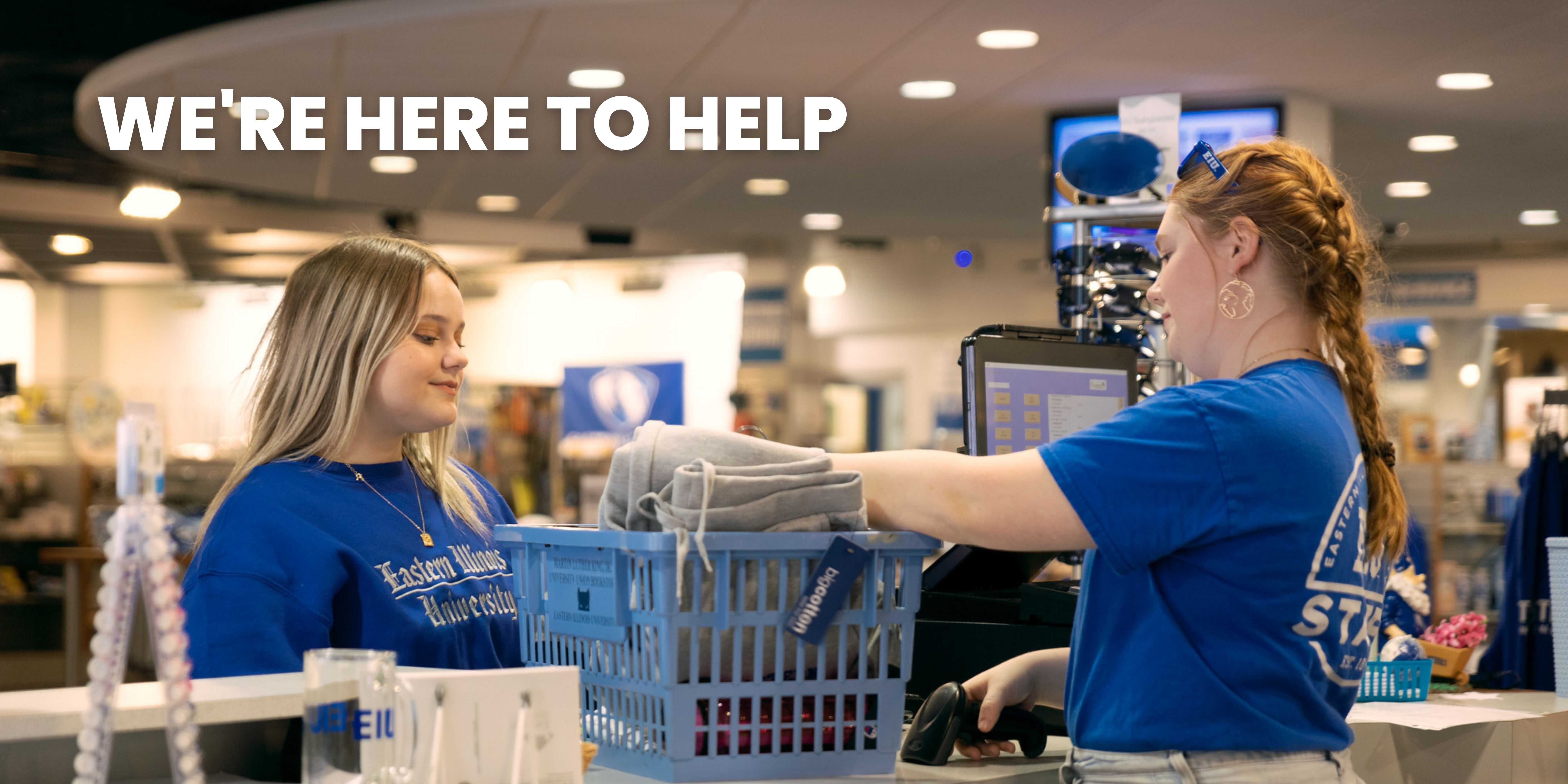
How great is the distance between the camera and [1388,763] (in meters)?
2.16

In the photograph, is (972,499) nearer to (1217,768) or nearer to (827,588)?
(827,588)

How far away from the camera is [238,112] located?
6359mm

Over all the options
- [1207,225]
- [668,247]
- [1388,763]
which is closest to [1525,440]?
[668,247]

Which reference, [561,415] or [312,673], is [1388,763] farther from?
[561,415]

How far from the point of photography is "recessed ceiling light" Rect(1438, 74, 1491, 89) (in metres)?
5.35

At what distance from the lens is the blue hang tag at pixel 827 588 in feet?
4.73

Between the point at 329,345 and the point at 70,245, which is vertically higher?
the point at 70,245

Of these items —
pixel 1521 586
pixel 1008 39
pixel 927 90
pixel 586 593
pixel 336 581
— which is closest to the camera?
pixel 586 593

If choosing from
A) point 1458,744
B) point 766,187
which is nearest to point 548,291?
point 766,187

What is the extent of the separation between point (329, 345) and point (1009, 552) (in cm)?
116

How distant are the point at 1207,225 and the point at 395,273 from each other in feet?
4.13

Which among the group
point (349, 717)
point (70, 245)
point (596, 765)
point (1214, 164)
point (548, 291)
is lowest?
point (596, 765)

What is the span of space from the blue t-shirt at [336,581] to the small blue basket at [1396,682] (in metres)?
1.50

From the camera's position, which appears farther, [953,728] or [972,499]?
[953,728]
